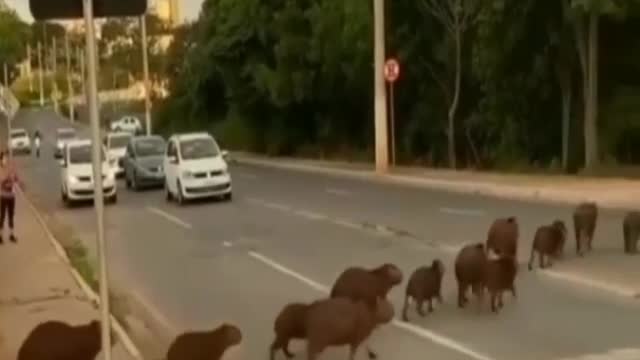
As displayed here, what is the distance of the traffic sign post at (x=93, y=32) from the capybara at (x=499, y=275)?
828 centimetres

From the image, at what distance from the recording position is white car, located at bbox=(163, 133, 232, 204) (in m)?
39.0

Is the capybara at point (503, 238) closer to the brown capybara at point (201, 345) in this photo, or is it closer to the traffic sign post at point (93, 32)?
the brown capybara at point (201, 345)

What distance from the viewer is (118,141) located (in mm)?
57719

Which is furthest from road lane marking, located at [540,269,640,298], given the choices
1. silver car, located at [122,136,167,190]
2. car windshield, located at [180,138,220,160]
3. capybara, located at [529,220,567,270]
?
silver car, located at [122,136,167,190]

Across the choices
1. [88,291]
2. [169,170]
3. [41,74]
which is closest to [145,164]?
[169,170]

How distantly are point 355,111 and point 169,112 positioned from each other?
24.5 meters

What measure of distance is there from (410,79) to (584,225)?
38.2 m

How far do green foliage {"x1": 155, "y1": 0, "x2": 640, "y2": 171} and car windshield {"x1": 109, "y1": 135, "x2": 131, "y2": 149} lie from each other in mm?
8656

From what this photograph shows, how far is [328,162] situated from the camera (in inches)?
2389

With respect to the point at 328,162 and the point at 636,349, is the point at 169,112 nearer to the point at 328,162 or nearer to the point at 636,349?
the point at 328,162

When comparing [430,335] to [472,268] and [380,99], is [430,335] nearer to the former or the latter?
[472,268]

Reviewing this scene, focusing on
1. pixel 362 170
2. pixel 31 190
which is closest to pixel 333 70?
pixel 362 170

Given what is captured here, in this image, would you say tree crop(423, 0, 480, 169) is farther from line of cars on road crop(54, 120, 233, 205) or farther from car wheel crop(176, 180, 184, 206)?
car wheel crop(176, 180, 184, 206)

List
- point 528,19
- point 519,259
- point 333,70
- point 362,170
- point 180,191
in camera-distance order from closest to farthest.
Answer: point 519,259, point 180,191, point 528,19, point 362,170, point 333,70
